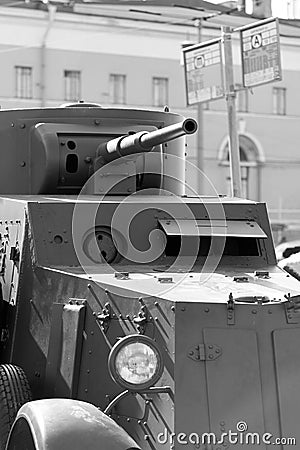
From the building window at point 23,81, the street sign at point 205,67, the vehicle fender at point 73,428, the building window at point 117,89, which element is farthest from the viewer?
the building window at point 117,89

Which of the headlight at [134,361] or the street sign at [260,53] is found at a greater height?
the street sign at [260,53]

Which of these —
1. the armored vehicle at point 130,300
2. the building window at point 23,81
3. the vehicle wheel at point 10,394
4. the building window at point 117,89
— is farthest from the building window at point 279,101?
the vehicle wheel at point 10,394

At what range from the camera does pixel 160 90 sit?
36.8 m

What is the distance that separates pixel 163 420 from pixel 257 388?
513 mm

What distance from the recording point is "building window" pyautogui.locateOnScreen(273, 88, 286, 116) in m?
39.0

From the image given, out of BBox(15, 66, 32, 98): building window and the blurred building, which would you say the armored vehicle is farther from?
BBox(15, 66, 32, 98): building window

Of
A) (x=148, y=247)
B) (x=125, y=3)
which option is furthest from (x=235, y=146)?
(x=148, y=247)

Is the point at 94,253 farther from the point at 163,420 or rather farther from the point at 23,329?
the point at 163,420

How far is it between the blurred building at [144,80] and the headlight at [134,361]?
2473 centimetres

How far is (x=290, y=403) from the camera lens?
5922 mm

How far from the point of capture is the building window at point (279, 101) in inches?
1534

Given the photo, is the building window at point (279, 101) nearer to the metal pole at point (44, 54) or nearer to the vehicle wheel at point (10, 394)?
the metal pole at point (44, 54)

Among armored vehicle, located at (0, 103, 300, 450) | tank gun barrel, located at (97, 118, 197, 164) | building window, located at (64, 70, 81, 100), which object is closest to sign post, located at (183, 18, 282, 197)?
armored vehicle, located at (0, 103, 300, 450)

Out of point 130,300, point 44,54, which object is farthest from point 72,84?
point 130,300
